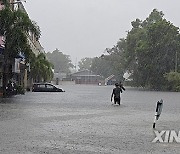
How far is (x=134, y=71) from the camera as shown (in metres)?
77.9

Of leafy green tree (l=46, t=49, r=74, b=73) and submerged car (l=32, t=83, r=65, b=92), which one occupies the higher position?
leafy green tree (l=46, t=49, r=74, b=73)

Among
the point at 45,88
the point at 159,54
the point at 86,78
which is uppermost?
the point at 159,54

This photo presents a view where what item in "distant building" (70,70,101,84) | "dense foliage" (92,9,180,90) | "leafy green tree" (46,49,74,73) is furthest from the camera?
"leafy green tree" (46,49,74,73)

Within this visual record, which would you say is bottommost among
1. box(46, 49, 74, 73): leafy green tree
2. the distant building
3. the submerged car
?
the submerged car

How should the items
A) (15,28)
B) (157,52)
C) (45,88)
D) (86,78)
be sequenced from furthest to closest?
(86,78)
(157,52)
(45,88)
(15,28)

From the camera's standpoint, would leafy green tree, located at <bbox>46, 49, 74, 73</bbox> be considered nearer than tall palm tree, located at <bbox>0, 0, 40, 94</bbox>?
No

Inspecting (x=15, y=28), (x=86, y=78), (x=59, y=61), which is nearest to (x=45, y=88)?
(x=15, y=28)

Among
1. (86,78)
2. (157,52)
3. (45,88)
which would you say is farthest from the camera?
(86,78)

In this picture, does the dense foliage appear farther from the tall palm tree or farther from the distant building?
the distant building

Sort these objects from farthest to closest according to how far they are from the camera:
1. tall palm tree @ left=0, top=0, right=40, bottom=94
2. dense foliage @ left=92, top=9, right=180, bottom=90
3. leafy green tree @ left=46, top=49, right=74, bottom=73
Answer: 1. leafy green tree @ left=46, top=49, right=74, bottom=73
2. dense foliage @ left=92, top=9, right=180, bottom=90
3. tall palm tree @ left=0, top=0, right=40, bottom=94

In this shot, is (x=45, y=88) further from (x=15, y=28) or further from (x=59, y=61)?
(x=59, y=61)

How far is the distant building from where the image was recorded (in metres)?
146

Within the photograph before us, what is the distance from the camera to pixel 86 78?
493ft

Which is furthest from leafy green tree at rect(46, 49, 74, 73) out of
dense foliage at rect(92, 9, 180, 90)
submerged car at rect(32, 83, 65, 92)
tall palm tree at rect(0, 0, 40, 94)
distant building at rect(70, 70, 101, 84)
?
tall palm tree at rect(0, 0, 40, 94)
